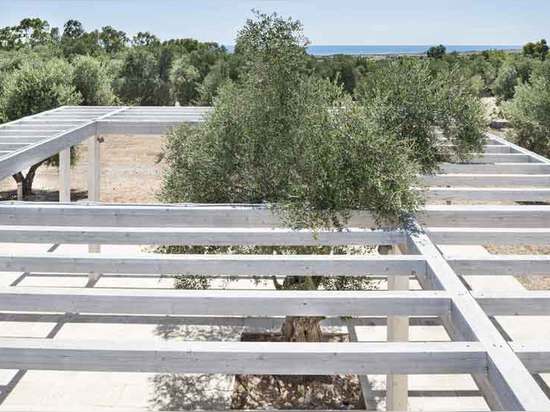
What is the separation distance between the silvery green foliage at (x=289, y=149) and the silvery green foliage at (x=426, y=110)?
53 centimetres

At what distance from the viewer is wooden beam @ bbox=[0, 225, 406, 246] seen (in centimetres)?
772

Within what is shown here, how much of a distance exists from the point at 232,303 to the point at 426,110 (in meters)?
6.60

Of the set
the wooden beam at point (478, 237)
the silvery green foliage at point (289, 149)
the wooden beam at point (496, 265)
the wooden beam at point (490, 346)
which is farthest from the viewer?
the silvery green foliage at point (289, 149)

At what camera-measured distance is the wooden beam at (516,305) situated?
593 centimetres

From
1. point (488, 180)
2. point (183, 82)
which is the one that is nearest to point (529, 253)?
point (488, 180)

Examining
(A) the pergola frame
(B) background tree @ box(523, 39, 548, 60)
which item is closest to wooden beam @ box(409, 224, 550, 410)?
(A) the pergola frame

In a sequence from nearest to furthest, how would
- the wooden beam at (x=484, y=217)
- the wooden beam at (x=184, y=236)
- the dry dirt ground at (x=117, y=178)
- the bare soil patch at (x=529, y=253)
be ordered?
the wooden beam at (x=184, y=236) → the wooden beam at (x=484, y=217) → the bare soil patch at (x=529, y=253) → the dry dirt ground at (x=117, y=178)

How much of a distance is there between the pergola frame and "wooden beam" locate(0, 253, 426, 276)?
0.05ft

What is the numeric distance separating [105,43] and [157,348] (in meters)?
97.3

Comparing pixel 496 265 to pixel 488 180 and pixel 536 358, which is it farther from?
pixel 488 180

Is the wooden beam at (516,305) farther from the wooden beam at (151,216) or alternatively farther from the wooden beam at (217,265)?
the wooden beam at (151,216)

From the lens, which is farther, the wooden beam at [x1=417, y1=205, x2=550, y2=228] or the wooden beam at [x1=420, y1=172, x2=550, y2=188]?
the wooden beam at [x1=420, y1=172, x2=550, y2=188]

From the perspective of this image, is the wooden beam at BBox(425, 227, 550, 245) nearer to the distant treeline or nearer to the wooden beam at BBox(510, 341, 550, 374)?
the wooden beam at BBox(510, 341, 550, 374)

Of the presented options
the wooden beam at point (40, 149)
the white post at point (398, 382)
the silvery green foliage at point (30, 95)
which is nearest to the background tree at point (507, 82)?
the silvery green foliage at point (30, 95)
